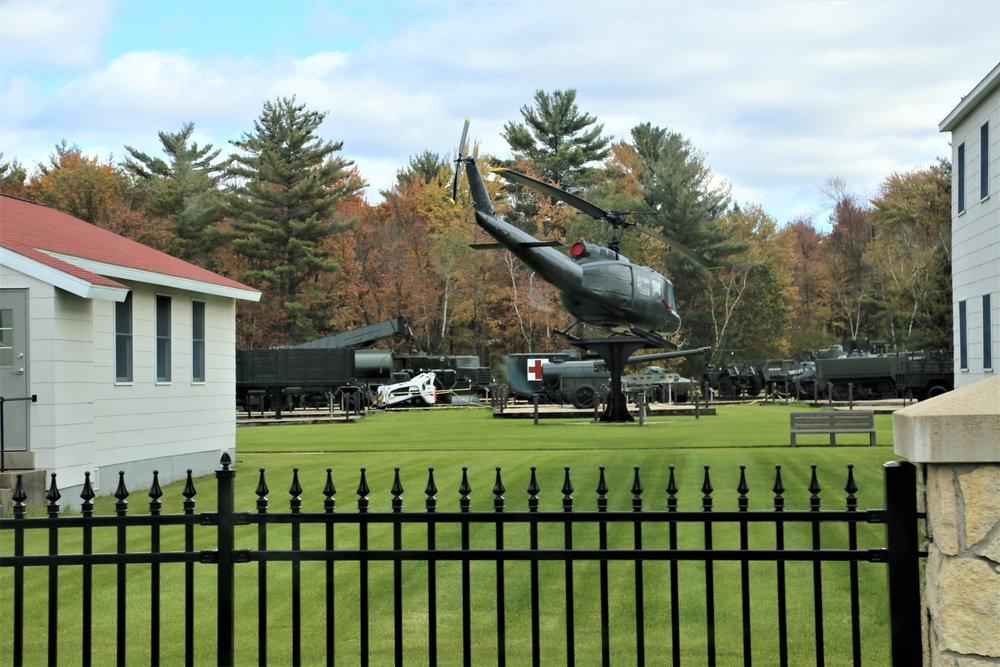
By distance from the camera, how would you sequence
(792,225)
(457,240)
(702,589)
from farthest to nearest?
1. (792,225)
2. (457,240)
3. (702,589)

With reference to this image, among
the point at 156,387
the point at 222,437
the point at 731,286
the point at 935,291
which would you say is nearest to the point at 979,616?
the point at 156,387

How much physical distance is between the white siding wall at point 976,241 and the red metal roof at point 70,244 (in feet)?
46.7

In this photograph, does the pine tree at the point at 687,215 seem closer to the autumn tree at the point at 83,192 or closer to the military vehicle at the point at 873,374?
the military vehicle at the point at 873,374

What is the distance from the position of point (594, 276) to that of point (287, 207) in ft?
105

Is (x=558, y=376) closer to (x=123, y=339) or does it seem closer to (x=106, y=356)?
(x=123, y=339)

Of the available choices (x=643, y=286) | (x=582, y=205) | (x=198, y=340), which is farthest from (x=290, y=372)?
(x=198, y=340)

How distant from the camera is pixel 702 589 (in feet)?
25.8

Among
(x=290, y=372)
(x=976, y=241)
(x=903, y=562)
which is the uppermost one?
(x=976, y=241)

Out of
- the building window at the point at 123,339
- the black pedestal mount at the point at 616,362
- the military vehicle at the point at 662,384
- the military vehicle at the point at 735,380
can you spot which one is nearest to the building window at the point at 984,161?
the black pedestal mount at the point at 616,362

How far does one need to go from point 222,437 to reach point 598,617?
495 inches

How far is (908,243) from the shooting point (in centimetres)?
5366

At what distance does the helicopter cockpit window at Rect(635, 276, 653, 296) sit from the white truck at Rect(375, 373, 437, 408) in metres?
18.4

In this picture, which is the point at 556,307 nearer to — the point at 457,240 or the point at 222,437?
the point at 457,240

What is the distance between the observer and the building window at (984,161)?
19719 mm
